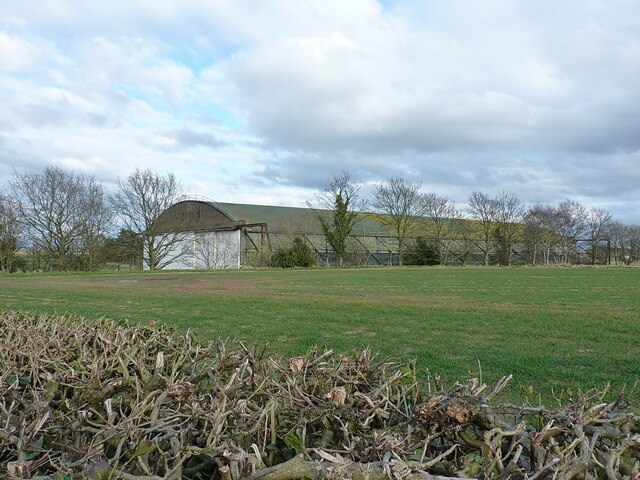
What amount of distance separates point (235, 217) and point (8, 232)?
20.0 m

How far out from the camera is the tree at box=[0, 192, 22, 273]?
3897cm

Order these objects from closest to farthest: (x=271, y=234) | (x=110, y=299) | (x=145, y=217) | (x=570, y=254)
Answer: (x=110, y=299) < (x=145, y=217) < (x=271, y=234) < (x=570, y=254)

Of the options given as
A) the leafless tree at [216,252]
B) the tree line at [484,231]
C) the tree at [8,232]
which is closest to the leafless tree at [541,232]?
the tree line at [484,231]

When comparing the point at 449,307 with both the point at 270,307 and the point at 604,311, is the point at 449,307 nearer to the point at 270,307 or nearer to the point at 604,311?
the point at 604,311

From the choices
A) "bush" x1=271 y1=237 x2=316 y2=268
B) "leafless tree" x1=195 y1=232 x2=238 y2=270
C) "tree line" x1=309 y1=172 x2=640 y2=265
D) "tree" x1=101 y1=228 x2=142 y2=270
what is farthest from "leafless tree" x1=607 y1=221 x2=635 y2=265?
"tree" x1=101 y1=228 x2=142 y2=270

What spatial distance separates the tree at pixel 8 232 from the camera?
38969 mm

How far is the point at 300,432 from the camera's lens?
1375mm

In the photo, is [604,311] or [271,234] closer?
[604,311]

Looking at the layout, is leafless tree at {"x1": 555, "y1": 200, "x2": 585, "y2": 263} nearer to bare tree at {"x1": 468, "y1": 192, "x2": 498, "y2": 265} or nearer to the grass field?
bare tree at {"x1": 468, "y1": 192, "x2": 498, "y2": 265}

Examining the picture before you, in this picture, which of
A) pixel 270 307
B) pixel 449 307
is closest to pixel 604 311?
pixel 449 307

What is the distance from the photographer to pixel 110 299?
15266mm

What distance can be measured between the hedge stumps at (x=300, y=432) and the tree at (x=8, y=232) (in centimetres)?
4358

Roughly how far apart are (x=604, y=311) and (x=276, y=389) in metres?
12.2

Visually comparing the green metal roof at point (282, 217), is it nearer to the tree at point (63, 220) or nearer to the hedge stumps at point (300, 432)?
the tree at point (63, 220)
